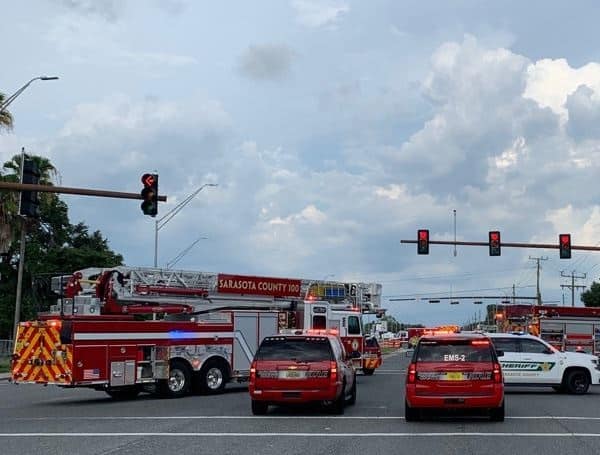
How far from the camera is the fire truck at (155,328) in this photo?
68.8 feet

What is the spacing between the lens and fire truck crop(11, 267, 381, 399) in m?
21.0

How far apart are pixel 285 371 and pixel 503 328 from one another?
30427 millimetres

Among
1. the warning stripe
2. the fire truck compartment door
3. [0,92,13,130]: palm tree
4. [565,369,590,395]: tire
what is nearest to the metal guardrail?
[0,92,13,130]: palm tree

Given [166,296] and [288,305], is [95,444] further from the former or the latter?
[288,305]

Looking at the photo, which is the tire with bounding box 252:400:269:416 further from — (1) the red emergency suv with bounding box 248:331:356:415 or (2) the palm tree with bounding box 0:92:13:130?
(2) the palm tree with bounding box 0:92:13:130

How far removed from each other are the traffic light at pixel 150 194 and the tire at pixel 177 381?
14.9 ft

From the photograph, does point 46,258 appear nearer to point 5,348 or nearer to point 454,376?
point 5,348

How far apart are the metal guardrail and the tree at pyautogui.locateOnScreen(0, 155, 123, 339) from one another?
11.4 ft

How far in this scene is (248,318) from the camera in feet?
83.1

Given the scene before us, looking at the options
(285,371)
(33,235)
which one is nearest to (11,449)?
(285,371)

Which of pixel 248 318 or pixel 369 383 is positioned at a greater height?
pixel 248 318

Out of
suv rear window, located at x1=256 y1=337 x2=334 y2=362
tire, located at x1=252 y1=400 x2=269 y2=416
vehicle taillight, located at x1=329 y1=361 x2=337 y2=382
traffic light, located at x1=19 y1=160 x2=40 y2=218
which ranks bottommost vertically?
tire, located at x1=252 y1=400 x2=269 y2=416

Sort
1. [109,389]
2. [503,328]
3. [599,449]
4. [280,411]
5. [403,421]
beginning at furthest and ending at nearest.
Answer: [503,328] < [109,389] < [280,411] < [403,421] < [599,449]

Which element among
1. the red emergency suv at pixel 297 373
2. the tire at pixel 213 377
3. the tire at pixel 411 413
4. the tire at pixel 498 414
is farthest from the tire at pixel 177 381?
the tire at pixel 498 414
